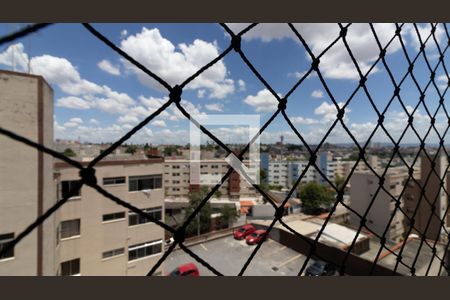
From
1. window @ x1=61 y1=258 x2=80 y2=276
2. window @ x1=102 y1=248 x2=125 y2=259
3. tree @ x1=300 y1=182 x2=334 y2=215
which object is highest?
window @ x1=102 y1=248 x2=125 y2=259

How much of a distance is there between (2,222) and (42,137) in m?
0.91

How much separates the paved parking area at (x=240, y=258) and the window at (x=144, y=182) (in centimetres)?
202

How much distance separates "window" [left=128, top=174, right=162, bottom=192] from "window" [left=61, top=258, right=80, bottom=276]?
1.40 metres

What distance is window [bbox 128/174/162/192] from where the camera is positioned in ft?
14.1

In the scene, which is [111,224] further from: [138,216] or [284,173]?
[284,173]

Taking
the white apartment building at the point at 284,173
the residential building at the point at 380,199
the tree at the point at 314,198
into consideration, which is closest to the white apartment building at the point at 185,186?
the white apartment building at the point at 284,173

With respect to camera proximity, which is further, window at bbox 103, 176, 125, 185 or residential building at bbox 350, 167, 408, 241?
residential building at bbox 350, 167, 408, 241

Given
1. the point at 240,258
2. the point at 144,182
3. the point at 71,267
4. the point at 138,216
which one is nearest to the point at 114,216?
the point at 138,216

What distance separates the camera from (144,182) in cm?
442

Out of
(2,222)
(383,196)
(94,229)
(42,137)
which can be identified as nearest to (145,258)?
(94,229)

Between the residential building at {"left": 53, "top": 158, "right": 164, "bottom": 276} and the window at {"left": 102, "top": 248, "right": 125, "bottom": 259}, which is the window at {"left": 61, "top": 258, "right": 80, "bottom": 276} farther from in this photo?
the window at {"left": 102, "top": 248, "right": 125, "bottom": 259}

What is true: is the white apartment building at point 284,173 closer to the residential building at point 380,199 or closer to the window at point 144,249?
the residential building at point 380,199

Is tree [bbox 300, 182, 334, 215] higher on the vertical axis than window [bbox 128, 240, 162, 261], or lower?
lower

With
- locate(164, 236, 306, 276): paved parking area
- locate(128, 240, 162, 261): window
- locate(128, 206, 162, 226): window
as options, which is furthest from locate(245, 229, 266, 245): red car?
locate(128, 206, 162, 226): window
